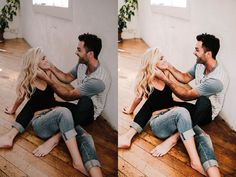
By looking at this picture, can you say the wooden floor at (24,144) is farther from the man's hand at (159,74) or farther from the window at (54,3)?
the man's hand at (159,74)

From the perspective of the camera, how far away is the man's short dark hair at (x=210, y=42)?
1581mm

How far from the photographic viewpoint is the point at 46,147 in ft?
5.62

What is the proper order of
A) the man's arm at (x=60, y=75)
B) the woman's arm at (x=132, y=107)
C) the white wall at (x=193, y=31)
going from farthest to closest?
the woman's arm at (x=132, y=107) < the man's arm at (x=60, y=75) < the white wall at (x=193, y=31)

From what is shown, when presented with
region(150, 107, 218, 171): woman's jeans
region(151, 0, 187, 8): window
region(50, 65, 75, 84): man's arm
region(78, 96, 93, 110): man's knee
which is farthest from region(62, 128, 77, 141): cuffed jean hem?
region(151, 0, 187, 8): window

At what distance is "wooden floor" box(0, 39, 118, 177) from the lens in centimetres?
169

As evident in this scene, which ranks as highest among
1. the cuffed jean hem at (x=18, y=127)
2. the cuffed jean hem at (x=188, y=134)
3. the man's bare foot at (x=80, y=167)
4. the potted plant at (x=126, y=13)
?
the potted plant at (x=126, y=13)

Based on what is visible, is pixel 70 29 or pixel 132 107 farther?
pixel 132 107

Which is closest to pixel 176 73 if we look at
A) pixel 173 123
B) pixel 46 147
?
pixel 173 123

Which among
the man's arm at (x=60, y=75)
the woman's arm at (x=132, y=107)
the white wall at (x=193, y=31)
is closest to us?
the white wall at (x=193, y=31)

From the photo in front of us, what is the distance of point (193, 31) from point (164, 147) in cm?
67

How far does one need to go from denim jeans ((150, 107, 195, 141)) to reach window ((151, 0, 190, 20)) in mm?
511

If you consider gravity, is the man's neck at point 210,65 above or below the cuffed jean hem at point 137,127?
above

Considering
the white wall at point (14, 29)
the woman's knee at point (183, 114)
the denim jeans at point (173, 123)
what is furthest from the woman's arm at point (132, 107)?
the white wall at point (14, 29)

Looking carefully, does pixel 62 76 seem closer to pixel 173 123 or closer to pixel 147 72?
pixel 147 72
